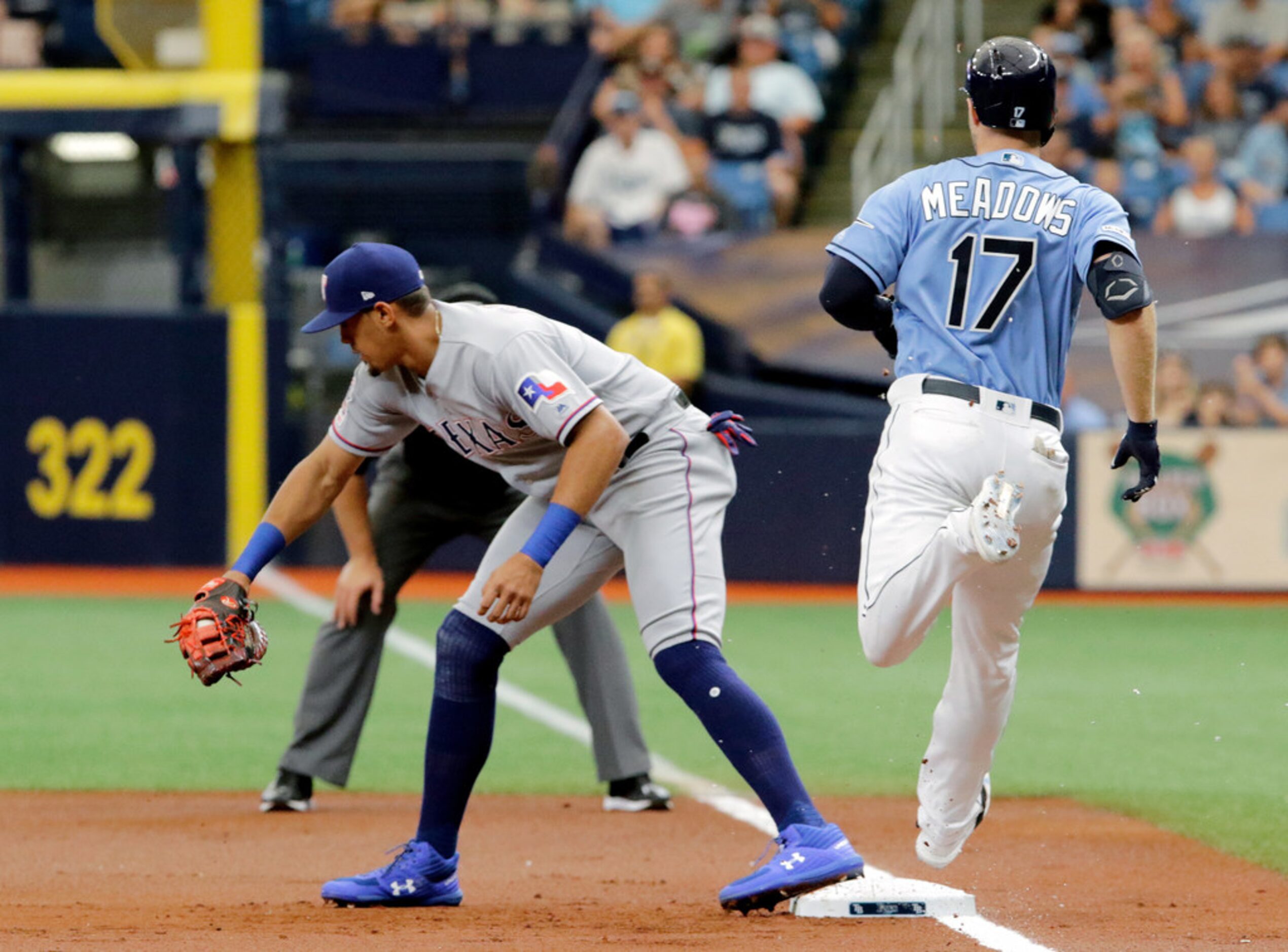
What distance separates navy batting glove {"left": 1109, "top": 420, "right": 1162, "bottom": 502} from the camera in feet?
15.9

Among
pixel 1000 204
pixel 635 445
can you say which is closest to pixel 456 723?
pixel 635 445

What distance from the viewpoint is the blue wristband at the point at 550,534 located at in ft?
15.8

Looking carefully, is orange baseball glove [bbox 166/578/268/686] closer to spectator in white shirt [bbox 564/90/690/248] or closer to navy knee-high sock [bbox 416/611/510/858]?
navy knee-high sock [bbox 416/611/510/858]

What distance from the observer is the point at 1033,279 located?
481 centimetres

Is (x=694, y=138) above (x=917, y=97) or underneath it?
underneath

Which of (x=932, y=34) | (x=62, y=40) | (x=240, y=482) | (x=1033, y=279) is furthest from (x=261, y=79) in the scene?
(x=1033, y=279)

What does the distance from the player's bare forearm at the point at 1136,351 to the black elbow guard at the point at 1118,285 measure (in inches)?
1.1

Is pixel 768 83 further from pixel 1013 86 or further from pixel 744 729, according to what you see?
pixel 744 729

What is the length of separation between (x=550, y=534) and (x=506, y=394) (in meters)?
0.38

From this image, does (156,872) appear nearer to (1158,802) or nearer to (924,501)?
(924,501)

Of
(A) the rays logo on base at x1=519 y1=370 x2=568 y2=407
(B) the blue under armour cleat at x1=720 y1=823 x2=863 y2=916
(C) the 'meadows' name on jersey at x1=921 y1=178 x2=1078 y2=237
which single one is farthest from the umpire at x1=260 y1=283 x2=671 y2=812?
(C) the 'meadows' name on jersey at x1=921 y1=178 x2=1078 y2=237

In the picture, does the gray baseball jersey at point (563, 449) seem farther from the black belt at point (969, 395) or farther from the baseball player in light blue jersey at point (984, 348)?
the black belt at point (969, 395)

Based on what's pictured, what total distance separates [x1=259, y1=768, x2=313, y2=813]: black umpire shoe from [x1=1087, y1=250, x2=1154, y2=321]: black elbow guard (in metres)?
3.37

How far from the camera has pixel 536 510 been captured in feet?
17.3
